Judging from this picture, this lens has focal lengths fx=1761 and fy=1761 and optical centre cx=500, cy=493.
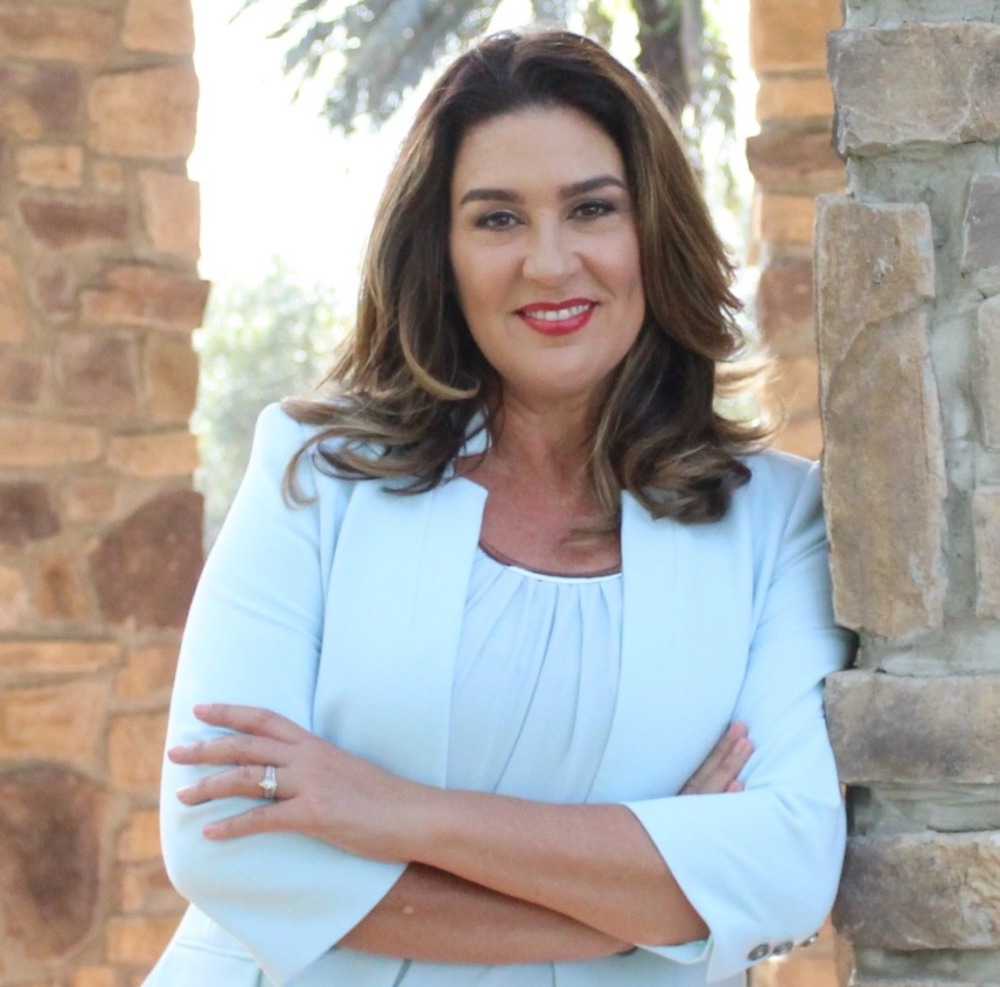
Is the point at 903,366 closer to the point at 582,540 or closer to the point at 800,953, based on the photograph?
the point at 582,540

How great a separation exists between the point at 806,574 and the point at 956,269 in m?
0.39

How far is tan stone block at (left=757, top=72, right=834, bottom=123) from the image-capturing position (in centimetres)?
410

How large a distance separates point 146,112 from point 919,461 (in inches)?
111

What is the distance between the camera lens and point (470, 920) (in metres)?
1.85

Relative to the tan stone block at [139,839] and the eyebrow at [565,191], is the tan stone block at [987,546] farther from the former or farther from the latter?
the tan stone block at [139,839]

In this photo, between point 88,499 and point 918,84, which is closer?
point 918,84

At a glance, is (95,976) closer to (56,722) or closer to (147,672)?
(56,722)

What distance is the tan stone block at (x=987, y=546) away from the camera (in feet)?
6.01

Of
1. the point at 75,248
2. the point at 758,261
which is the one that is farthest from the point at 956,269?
the point at 75,248

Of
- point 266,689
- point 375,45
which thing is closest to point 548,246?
point 266,689

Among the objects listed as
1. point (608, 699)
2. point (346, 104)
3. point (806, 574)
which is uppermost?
point (346, 104)

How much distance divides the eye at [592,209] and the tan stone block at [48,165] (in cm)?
234

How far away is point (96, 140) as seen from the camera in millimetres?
4141

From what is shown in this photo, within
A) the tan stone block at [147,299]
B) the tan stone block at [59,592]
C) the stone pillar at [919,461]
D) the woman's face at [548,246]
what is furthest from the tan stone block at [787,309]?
the stone pillar at [919,461]
